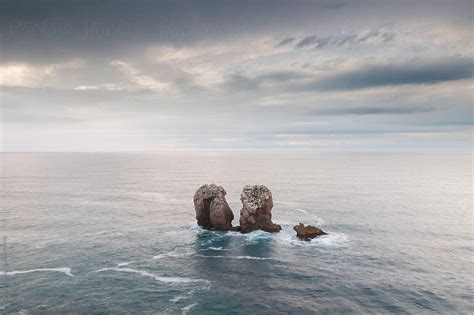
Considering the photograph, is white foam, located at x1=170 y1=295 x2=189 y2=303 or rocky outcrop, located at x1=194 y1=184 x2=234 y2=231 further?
rocky outcrop, located at x1=194 y1=184 x2=234 y2=231

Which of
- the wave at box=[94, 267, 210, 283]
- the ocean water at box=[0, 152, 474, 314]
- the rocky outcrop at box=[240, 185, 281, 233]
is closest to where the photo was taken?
the ocean water at box=[0, 152, 474, 314]

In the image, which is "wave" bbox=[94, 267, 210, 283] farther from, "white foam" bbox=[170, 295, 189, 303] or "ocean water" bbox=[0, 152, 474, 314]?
"white foam" bbox=[170, 295, 189, 303]

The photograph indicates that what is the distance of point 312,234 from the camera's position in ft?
286

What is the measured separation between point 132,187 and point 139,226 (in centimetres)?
8608

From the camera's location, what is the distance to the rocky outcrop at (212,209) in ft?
309

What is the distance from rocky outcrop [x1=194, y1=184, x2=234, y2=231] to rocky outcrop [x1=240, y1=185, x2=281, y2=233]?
203 inches

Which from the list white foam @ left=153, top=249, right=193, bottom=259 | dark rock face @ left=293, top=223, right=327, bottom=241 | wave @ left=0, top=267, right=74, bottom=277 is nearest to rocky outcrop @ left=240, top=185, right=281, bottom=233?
dark rock face @ left=293, top=223, right=327, bottom=241

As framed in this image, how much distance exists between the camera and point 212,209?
95.4 m

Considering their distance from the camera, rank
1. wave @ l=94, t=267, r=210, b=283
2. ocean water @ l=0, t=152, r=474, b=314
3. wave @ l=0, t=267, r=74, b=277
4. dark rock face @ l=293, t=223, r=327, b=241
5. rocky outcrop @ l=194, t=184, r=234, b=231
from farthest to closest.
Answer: rocky outcrop @ l=194, t=184, r=234, b=231 → dark rock face @ l=293, t=223, r=327, b=241 → wave @ l=0, t=267, r=74, b=277 → wave @ l=94, t=267, r=210, b=283 → ocean water @ l=0, t=152, r=474, b=314

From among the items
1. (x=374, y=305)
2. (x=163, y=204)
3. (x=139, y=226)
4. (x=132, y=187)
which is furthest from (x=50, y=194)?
(x=374, y=305)

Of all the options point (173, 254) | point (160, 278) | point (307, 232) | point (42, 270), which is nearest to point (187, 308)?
point (160, 278)

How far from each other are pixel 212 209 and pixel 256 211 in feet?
42.5

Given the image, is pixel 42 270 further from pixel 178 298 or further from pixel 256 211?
pixel 256 211

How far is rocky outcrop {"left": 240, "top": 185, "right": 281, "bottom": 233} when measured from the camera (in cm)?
9138
